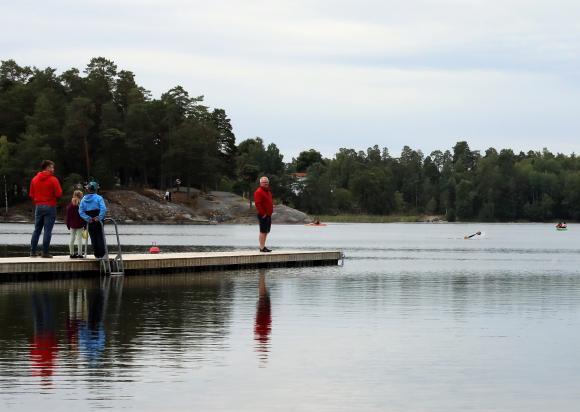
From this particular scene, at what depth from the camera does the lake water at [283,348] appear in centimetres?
1160

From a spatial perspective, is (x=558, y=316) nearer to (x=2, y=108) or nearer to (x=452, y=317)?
(x=452, y=317)

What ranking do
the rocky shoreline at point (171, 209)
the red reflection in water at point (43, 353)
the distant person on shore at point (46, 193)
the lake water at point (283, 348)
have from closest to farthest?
the lake water at point (283, 348) < the red reflection in water at point (43, 353) < the distant person on shore at point (46, 193) < the rocky shoreline at point (171, 209)

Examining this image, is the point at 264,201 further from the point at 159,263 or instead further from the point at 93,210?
the point at 93,210

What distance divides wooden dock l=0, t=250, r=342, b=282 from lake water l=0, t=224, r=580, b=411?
721 millimetres

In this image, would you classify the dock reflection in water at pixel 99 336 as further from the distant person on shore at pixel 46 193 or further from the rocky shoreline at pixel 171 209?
the rocky shoreline at pixel 171 209

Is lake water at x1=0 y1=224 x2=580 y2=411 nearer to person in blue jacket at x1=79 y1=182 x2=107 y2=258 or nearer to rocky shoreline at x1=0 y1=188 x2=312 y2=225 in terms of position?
person in blue jacket at x1=79 y1=182 x2=107 y2=258

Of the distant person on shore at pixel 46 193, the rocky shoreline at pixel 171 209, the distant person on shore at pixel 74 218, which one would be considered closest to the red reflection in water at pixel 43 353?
the distant person on shore at pixel 46 193

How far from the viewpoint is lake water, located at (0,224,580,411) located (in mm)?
11602

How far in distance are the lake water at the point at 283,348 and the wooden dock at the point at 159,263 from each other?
721mm

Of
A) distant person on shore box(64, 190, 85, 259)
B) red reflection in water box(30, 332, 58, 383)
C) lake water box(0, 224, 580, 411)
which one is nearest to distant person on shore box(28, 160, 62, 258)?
distant person on shore box(64, 190, 85, 259)

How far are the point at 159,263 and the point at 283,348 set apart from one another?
1559 centimetres

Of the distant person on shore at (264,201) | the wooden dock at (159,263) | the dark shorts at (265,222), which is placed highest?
the distant person on shore at (264,201)

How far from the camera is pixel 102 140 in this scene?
151875 millimetres

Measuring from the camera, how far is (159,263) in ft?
99.7
